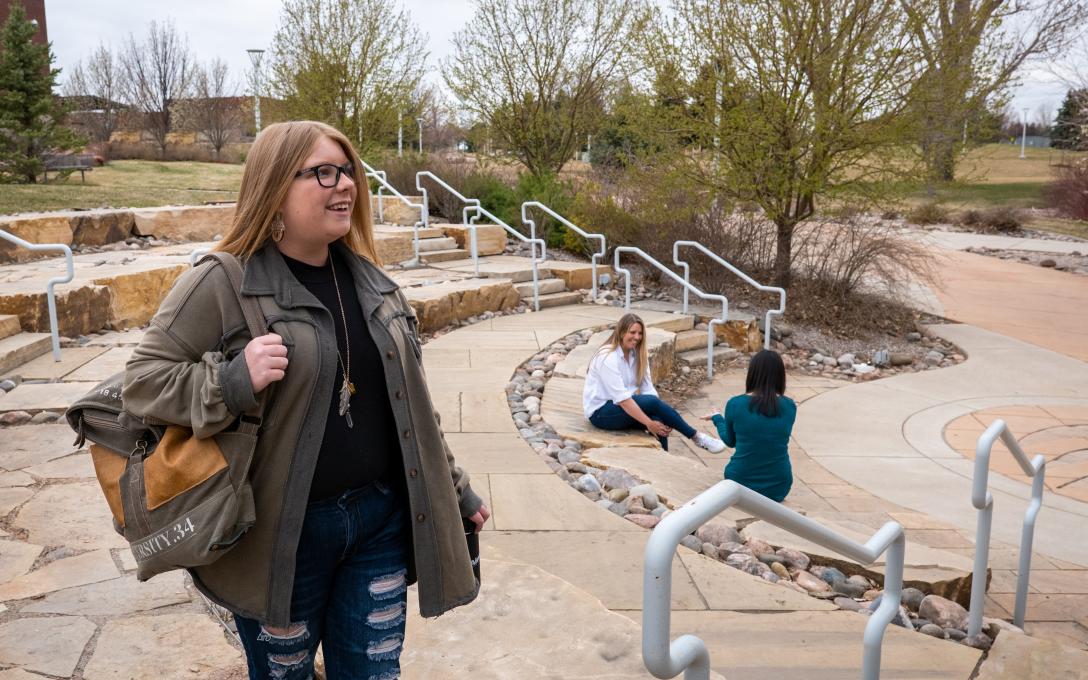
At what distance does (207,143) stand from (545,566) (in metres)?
33.3

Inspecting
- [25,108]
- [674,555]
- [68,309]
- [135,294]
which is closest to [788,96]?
[135,294]

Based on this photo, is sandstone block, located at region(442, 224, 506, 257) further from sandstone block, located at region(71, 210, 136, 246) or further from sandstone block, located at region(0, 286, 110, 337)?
sandstone block, located at region(0, 286, 110, 337)

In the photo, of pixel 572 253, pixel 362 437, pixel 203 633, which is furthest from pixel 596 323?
pixel 362 437

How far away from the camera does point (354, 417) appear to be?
1900 millimetres

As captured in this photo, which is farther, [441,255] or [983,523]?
[441,255]

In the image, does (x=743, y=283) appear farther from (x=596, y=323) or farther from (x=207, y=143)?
(x=207, y=143)

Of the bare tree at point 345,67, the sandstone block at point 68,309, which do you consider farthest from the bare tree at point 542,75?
the sandstone block at point 68,309

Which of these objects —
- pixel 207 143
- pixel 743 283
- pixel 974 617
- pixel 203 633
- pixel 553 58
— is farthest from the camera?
pixel 207 143

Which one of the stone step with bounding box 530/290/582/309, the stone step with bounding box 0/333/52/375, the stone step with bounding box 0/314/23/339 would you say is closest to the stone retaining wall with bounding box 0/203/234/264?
the stone step with bounding box 0/314/23/339

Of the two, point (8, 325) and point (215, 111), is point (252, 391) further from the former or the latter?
point (215, 111)

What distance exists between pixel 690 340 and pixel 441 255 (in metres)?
4.48

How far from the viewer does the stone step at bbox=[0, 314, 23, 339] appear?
7016 millimetres

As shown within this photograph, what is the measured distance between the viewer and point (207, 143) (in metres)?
33.7

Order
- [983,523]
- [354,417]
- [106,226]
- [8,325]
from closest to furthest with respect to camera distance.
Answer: [354,417] < [983,523] < [8,325] < [106,226]
